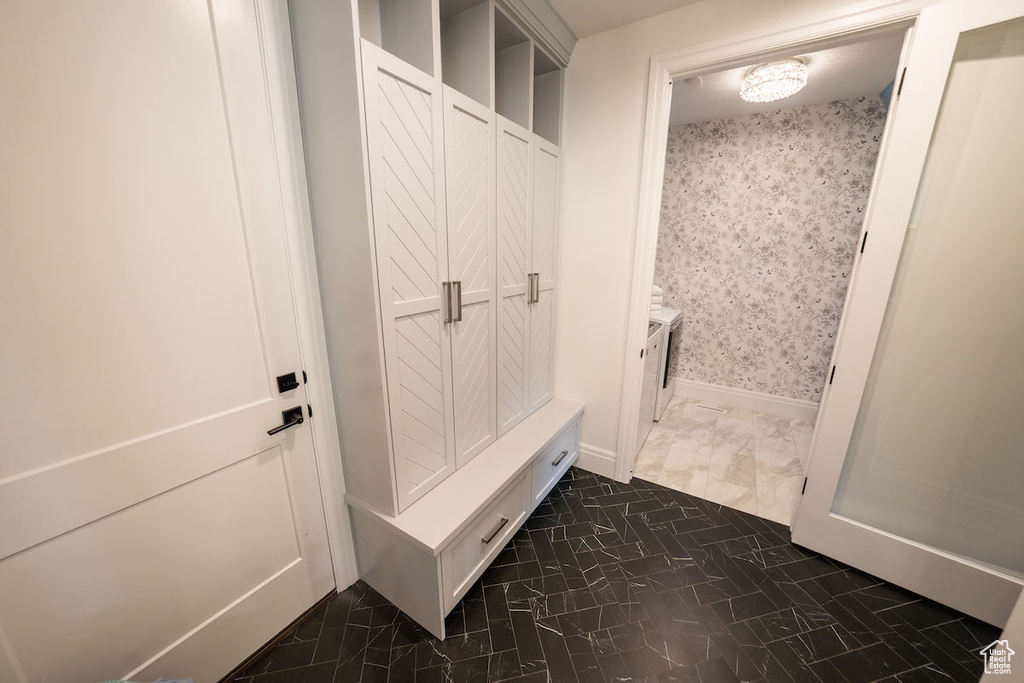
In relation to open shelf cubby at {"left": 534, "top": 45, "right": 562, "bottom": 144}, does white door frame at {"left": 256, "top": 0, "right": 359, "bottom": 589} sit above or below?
below

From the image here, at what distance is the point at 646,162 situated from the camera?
6.27 feet

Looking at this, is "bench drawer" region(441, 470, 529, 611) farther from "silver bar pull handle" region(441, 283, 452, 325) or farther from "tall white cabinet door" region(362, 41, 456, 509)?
"silver bar pull handle" region(441, 283, 452, 325)

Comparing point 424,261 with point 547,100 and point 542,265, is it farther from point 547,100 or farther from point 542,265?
point 547,100

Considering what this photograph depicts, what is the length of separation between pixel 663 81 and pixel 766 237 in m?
1.99

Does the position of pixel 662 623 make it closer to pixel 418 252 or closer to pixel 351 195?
pixel 418 252

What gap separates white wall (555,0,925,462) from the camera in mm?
1682

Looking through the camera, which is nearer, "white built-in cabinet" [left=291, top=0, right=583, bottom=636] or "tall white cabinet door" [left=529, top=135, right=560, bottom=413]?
"white built-in cabinet" [left=291, top=0, right=583, bottom=636]

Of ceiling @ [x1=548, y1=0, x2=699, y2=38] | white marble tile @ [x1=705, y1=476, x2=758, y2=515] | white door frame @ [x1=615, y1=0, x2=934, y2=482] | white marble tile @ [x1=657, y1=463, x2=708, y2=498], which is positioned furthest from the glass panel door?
ceiling @ [x1=548, y1=0, x2=699, y2=38]

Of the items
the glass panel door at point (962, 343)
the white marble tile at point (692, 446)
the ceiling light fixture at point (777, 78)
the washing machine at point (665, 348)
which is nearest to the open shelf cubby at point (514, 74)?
the ceiling light fixture at point (777, 78)

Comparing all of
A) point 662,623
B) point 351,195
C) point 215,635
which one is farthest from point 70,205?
point 662,623

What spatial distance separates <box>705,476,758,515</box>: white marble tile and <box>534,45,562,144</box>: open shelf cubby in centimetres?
235

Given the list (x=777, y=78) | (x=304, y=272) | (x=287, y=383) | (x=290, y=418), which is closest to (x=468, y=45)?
(x=304, y=272)

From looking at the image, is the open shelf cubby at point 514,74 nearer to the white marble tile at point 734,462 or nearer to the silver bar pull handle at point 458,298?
the silver bar pull handle at point 458,298

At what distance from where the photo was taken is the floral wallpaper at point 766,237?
2812mm
